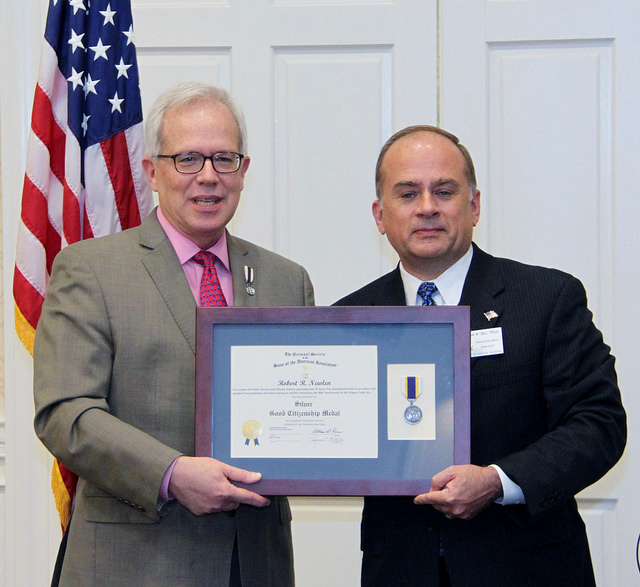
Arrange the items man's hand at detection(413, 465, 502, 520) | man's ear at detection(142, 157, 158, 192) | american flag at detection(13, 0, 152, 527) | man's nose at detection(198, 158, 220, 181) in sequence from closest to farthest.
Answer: man's hand at detection(413, 465, 502, 520) → man's nose at detection(198, 158, 220, 181) → man's ear at detection(142, 157, 158, 192) → american flag at detection(13, 0, 152, 527)

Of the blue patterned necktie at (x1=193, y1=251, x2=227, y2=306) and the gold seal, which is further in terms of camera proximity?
the blue patterned necktie at (x1=193, y1=251, x2=227, y2=306)

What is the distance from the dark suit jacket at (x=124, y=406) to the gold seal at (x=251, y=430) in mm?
192

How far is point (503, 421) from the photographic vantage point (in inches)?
89.5

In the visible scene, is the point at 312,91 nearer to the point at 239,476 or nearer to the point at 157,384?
the point at 157,384

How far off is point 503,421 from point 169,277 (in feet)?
3.33

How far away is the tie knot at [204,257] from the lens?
249 cm

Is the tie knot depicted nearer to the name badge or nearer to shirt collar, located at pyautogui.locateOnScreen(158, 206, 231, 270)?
shirt collar, located at pyautogui.locateOnScreen(158, 206, 231, 270)

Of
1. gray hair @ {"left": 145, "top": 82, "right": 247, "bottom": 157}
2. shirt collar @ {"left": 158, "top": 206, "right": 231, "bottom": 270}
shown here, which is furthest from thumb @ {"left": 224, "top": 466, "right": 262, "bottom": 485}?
gray hair @ {"left": 145, "top": 82, "right": 247, "bottom": 157}

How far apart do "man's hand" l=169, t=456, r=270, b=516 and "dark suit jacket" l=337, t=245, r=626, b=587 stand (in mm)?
475

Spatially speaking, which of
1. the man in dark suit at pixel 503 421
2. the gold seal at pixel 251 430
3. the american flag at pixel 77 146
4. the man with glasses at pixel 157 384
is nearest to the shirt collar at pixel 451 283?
the man in dark suit at pixel 503 421

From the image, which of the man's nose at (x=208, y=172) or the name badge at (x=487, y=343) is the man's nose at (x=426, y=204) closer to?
the name badge at (x=487, y=343)

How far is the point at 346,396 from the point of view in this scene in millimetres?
2189

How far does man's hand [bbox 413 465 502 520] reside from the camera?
2.07 m

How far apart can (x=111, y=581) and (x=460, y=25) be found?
2.81 m
